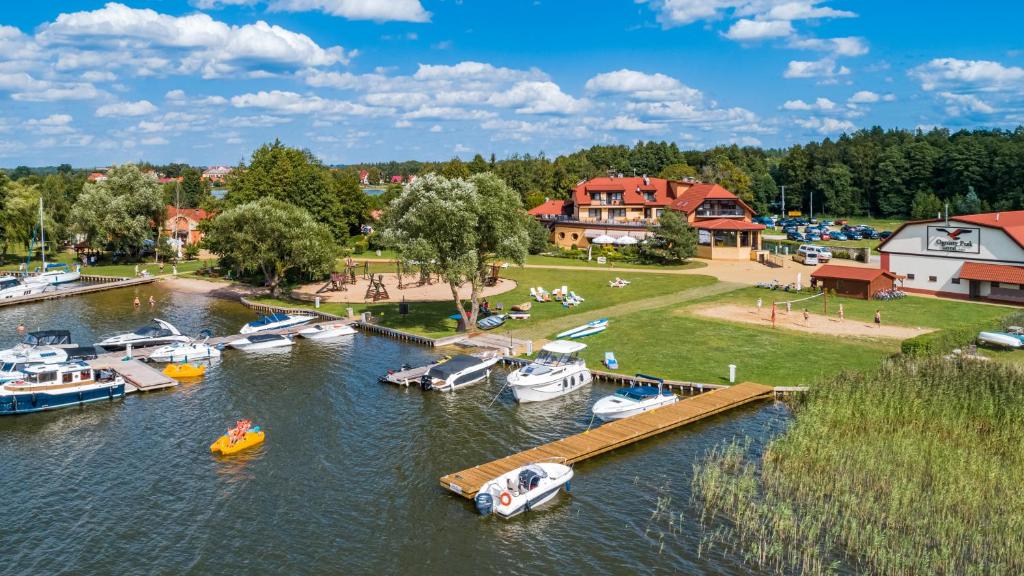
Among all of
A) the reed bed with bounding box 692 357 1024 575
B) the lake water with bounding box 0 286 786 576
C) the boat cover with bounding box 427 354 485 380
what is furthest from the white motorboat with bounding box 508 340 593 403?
the reed bed with bounding box 692 357 1024 575

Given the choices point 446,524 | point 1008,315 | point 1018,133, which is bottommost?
point 446,524

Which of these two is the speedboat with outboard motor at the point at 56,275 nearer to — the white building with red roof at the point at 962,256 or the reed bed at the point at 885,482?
the reed bed at the point at 885,482

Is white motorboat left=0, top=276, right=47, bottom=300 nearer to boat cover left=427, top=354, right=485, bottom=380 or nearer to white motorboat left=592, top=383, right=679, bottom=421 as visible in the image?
boat cover left=427, top=354, right=485, bottom=380

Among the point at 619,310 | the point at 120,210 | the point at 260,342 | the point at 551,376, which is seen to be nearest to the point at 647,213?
the point at 619,310

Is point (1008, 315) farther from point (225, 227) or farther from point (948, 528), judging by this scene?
point (225, 227)

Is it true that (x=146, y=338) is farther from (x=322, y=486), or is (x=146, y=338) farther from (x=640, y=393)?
(x=640, y=393)

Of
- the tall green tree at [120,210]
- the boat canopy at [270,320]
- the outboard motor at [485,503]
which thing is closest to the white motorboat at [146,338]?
the boat canopy at [270,320]

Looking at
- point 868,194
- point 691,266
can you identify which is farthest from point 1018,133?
point 691,266
